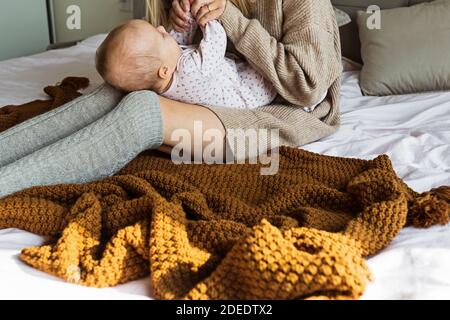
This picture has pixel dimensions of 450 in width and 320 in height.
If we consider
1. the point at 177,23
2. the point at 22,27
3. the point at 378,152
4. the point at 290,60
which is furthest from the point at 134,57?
the point at 22,27

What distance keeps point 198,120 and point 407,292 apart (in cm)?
66

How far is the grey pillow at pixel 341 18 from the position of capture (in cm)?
187

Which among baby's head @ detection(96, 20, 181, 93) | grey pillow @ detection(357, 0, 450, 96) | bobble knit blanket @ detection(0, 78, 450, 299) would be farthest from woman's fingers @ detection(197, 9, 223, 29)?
grey pillow @ detection(357, 0, 450, 96)

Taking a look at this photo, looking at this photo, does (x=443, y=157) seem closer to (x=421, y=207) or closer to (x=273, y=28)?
(x=421, y=207)

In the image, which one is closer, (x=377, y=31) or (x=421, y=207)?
(x=421, y=207)

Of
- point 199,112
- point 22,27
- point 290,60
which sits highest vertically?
point 290,60

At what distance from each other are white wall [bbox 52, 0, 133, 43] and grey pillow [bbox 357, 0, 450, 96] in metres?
1.56

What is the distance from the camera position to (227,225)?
3.00ft

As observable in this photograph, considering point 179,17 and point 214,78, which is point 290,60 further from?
point 179,17

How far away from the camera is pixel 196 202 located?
1016 mm

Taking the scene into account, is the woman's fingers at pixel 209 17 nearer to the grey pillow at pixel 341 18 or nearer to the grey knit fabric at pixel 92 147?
the grey knit fabric at pixel 92 147

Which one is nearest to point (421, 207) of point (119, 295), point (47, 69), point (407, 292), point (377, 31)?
point (407, 292)

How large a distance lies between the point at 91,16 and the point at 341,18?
1730 mm

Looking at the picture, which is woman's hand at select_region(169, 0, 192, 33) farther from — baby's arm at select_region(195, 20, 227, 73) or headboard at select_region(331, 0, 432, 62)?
headboard at select_region(331, 0, 432, 62)
